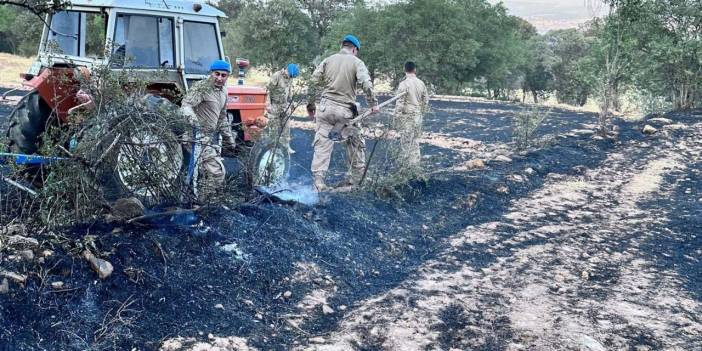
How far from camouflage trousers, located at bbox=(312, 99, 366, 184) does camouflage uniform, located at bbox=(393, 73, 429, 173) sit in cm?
44

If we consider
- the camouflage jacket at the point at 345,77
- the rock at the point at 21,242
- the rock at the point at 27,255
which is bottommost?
the rock at the point at 27,255

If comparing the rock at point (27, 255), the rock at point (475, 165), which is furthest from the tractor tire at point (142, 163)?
the rock at point (475, 165)

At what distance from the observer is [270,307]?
4.21 meters

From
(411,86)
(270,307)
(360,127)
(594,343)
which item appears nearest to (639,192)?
(411,86)

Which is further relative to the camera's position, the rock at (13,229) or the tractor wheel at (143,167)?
the tractor wheel at (143,167)

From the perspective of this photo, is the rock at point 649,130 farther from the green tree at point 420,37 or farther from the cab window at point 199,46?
the green tree at point 420,37

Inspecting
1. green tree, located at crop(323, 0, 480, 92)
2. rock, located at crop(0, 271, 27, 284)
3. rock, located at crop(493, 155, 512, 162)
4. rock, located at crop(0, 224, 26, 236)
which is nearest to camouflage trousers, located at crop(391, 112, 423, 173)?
rock, located at crop(493, 155, 512, 162)

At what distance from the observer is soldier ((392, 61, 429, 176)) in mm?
7367

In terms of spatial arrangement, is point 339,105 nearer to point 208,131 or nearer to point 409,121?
point 409,121

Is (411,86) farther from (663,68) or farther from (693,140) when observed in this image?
(663,68)

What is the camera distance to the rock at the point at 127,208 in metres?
4.32

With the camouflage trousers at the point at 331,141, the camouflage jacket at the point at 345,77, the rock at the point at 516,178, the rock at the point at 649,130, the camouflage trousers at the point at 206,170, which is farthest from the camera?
the rock at the point at 649,130

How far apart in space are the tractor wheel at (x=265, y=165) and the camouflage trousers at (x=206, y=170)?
1.44 feet

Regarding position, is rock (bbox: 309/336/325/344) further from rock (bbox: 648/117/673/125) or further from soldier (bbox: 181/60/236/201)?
rock (bbox: 648/117/673/125)
